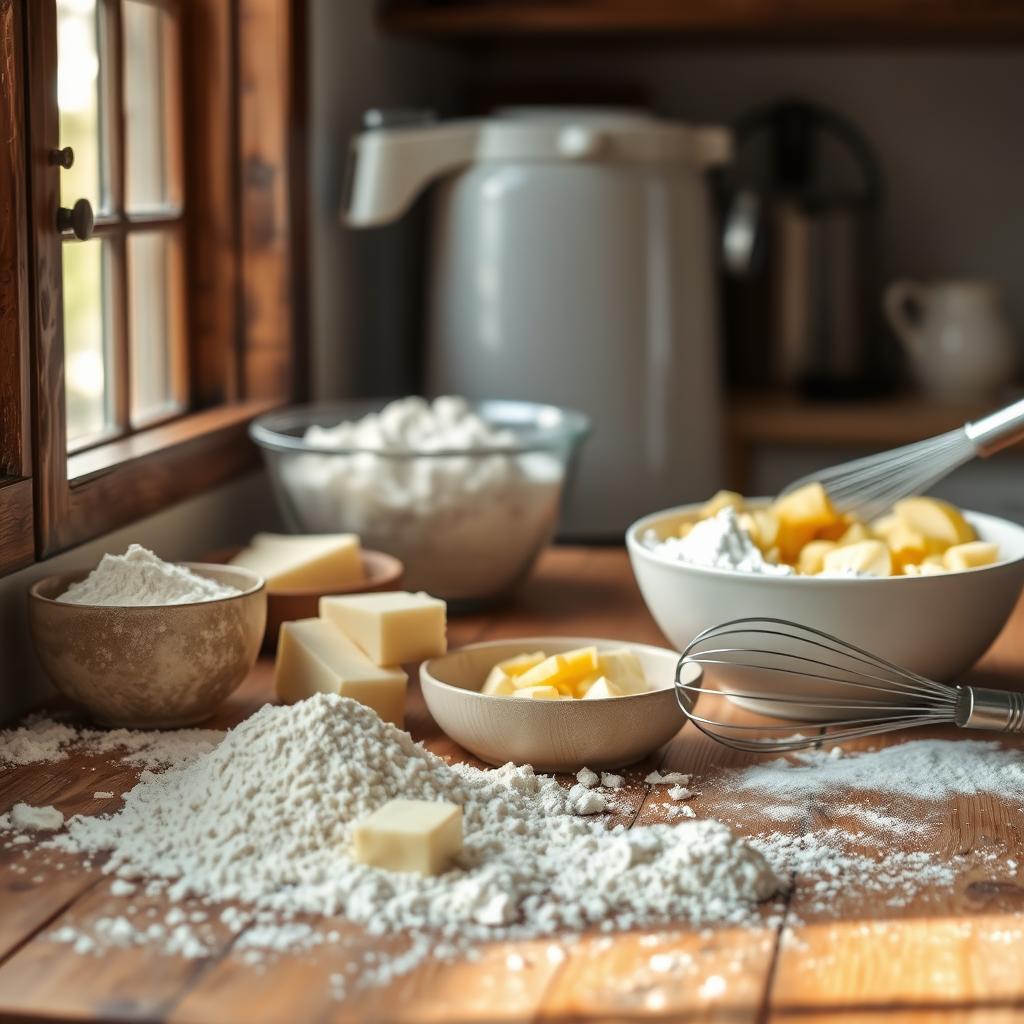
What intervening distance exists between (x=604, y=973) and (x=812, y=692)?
38 centimetres

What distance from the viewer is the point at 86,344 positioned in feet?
4.20

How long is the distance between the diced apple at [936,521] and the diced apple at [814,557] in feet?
0.21

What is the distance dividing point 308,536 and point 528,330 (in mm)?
492

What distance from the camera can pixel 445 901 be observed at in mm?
708

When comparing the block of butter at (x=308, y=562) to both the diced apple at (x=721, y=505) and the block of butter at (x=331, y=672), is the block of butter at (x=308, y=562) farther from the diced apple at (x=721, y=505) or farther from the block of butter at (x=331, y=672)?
the diced apple at (x=721, y=505)

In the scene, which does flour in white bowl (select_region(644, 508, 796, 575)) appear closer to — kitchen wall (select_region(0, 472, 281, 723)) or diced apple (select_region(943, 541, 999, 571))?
diced apple (select_region(943, 541, 999, 571))

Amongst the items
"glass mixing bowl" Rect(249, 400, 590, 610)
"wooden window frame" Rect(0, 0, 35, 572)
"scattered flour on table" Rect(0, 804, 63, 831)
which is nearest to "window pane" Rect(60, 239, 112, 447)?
"glass mixing bowl" Rect(249, 400, 590, 610)

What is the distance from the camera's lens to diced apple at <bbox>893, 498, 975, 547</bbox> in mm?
1085

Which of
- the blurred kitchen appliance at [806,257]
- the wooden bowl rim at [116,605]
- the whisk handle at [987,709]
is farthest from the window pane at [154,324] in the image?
the blurred kitchen appliance at [806,257]

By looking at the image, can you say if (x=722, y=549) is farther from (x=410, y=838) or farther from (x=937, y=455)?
(x=410, y=838)

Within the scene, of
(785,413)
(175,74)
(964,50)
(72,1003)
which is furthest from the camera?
(964,50)

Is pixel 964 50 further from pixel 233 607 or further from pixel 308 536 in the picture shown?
pixel 233 607

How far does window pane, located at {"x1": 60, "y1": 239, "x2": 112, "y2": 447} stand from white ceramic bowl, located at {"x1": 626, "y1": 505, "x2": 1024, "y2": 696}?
0.52 metres

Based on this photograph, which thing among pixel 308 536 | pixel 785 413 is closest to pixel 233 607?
pixel 308 536
